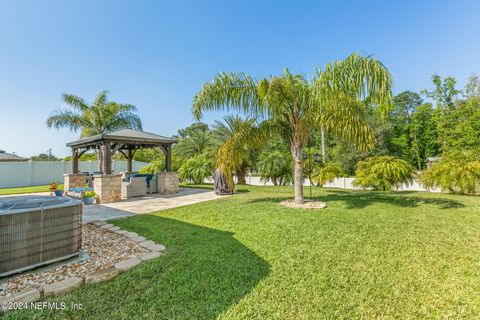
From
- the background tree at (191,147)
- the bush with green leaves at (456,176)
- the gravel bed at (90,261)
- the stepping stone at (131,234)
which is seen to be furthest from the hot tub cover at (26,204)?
the background tree at (191,147)

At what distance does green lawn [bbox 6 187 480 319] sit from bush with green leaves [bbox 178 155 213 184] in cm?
1008

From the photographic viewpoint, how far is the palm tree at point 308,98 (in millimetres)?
5457

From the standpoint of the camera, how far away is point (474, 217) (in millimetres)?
5633

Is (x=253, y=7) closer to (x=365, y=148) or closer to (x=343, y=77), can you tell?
(x=343, y=77)

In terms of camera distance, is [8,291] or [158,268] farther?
[158,268]

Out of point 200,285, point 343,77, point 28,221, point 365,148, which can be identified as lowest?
point 200,285

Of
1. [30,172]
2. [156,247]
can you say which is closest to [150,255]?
[156,247]

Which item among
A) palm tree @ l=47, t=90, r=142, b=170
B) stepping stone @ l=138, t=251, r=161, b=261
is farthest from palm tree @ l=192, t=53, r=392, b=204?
palm tree @ l=47, t=90, r=142, b=170

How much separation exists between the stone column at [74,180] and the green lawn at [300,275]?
8.97 m

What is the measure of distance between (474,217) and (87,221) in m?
9.84

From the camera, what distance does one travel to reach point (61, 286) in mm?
2541

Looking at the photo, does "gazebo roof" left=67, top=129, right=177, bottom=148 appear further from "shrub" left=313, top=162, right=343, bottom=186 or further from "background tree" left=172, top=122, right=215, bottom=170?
"shrub" left=313, top=162, right=343, bottom=186

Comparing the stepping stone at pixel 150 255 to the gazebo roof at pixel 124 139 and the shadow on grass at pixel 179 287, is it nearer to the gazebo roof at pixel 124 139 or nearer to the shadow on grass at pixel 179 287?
the shadow on grass at pixel 179 287

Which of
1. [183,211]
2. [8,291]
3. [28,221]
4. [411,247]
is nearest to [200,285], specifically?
[8,291]
